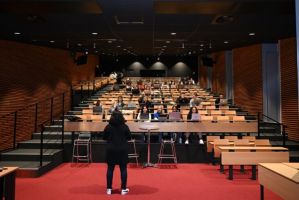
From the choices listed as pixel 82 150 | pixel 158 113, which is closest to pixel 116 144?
pixel 82 150

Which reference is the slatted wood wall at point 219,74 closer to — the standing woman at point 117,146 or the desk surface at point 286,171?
the standing woman at point 117,146

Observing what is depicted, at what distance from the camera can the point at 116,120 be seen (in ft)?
16.3

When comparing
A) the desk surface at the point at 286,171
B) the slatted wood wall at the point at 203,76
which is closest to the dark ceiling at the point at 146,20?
the desk surface at the point at 286,171

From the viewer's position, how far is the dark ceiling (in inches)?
242

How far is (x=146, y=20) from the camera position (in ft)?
24.6

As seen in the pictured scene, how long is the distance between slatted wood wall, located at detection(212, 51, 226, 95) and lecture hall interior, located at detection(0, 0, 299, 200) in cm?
117

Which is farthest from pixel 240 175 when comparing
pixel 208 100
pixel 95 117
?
pixel 208 100

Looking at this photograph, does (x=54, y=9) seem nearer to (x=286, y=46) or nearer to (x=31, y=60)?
(x=31, y=60)

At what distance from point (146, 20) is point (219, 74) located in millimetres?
9002

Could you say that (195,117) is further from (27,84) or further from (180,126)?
(27,84)

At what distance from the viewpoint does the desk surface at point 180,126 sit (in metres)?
7.89

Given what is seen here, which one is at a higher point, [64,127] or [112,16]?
[112,16]

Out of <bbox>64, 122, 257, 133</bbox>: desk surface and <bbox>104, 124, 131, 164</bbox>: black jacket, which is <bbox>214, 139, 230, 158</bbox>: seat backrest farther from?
<bbox>104, 124, 131, 164</bbox>: black jacket

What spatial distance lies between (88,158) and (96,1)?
4031 millimetres
